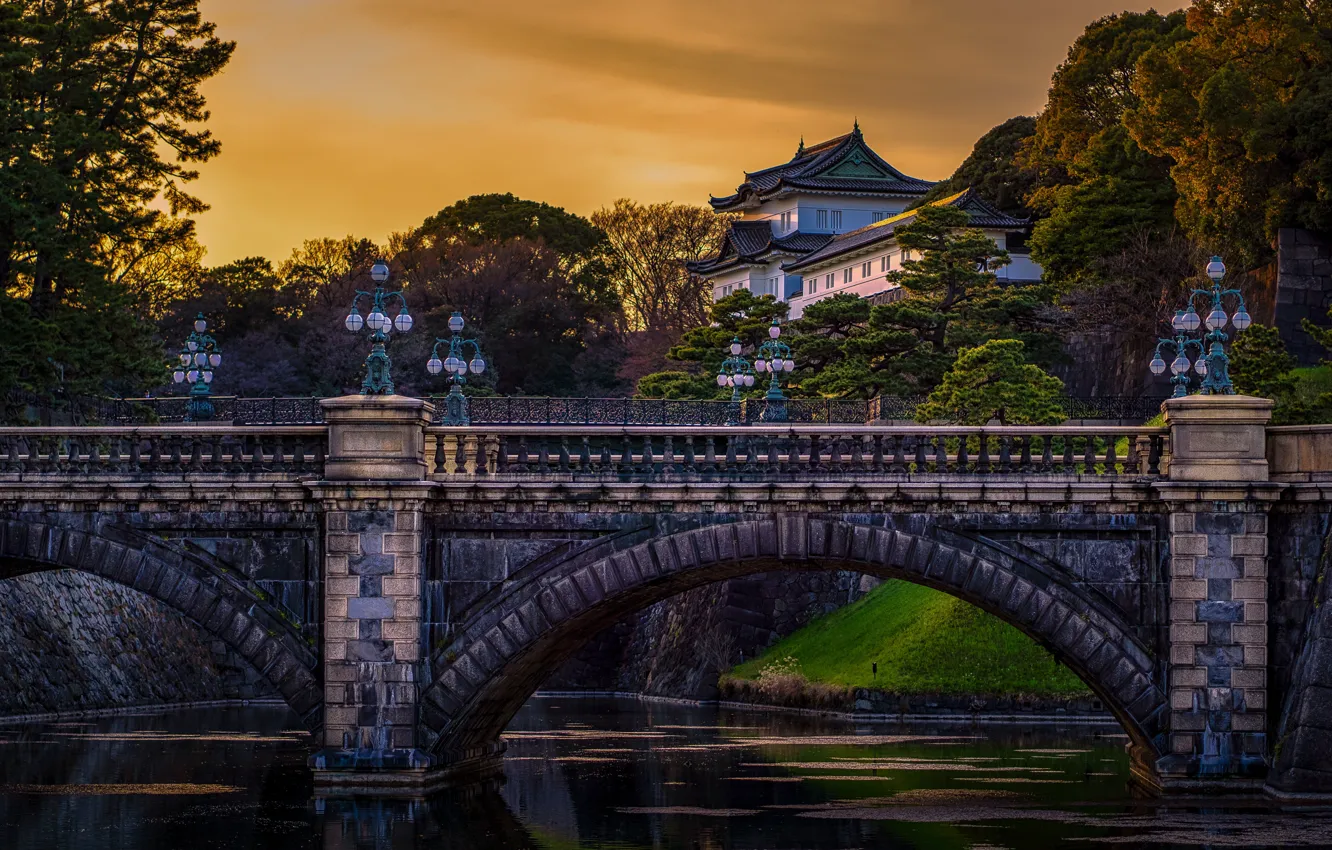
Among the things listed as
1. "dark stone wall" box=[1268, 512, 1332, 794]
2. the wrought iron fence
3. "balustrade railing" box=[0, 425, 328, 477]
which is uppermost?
the wrought iron fence

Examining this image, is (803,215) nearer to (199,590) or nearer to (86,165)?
(86,165)

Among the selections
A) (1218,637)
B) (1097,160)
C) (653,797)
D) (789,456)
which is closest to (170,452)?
(653,797)

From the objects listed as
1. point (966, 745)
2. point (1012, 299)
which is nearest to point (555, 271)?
point (1012, 299)

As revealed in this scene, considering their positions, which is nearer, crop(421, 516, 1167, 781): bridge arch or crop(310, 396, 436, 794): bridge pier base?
crop(421, 516, 1167, 781): bridge arch

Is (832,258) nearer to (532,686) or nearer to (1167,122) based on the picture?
(1167,122)

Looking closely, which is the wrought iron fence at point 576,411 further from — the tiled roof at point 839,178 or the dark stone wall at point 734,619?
the tiled roof at point 839,178

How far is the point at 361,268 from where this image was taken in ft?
363

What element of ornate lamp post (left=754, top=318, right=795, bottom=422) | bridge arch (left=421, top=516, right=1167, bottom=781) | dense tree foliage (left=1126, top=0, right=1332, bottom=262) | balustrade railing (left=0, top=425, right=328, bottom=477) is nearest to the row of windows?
dense tree foliage (left=1126, top=0, right=1332, bottom=262)

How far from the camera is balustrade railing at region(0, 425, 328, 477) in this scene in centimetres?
3603

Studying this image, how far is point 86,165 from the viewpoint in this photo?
209 feet

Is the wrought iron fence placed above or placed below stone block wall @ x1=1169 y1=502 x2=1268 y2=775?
above

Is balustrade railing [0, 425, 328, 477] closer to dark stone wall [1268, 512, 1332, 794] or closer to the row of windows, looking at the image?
dark stone wall [1268, 512, 1332, 794]

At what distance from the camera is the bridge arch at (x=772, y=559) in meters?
35.0

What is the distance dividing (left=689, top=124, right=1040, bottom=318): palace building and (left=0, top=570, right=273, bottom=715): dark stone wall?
46083mm
